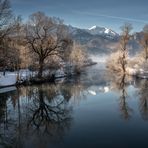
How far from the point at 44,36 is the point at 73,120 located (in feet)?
106

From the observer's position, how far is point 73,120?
942 inches

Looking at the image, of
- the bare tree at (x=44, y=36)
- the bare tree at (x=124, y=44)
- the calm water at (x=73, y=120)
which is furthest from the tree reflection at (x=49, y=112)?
the bare tree at (x=124, y=44)

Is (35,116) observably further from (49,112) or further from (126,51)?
(126,51)

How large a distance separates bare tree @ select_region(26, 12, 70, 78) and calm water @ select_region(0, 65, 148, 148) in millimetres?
17491

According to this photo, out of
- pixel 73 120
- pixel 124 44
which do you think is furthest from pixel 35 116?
pixel 124 44

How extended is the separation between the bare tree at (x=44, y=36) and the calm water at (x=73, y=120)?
57.4ft

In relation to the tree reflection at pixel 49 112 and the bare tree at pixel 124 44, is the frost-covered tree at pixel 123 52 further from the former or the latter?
the tree reflection at pixel 49 112

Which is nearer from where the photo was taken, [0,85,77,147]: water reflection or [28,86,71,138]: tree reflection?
[0,85,77,147]: water reflection

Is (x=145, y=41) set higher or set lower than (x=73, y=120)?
higher

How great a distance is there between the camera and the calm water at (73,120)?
18094 millimetres

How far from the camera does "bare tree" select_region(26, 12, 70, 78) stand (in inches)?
2089

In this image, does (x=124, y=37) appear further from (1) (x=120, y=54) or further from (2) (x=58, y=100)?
(2) (x=58, y=100)

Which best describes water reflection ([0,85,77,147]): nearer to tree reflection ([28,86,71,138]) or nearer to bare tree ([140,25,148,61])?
tree reflection ([28,86,71,138])

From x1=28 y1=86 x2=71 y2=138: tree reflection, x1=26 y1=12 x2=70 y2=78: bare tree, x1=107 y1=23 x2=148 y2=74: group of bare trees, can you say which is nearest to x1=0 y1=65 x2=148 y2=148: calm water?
x1=28 y1=86 x2=71 y2=138: tree reflection
